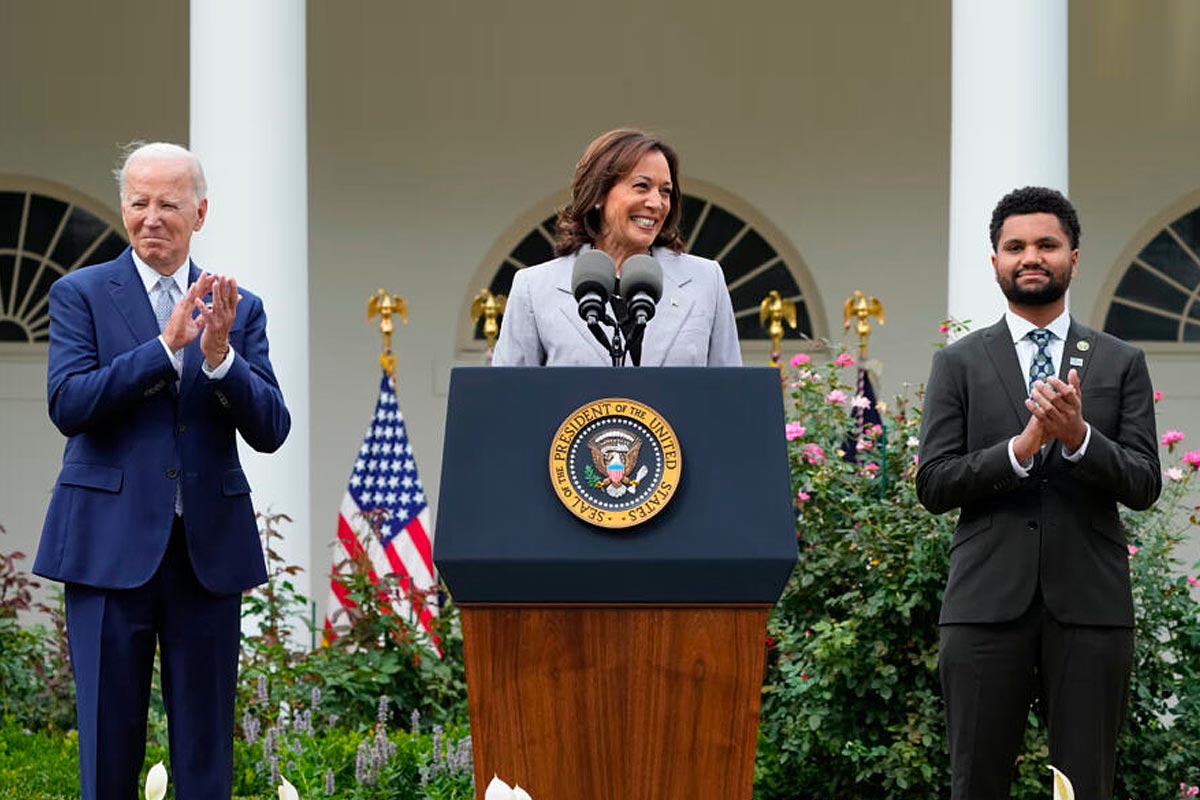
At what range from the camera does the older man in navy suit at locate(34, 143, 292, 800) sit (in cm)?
394

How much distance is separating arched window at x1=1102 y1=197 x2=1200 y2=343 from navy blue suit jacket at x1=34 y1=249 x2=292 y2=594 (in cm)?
997

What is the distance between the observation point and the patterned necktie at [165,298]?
13.7 ft

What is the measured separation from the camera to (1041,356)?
436cm

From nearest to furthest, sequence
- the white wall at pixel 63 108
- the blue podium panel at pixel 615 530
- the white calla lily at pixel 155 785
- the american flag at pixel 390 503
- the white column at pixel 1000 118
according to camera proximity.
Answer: the white calla lily at pixel 155 785 < the blue podium panel at pixel 615 530 < the white column at pixel 1000 118 < the american flag at pixel 390 503 < the white wall at pixel 63 108

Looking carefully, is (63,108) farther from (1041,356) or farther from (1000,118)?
(1041,356)

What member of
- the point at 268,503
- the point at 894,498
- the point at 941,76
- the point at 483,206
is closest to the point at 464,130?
the point at 483,206

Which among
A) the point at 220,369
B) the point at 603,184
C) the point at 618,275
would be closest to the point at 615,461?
the point at 618,275

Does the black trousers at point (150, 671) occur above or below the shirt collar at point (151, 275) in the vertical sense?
below

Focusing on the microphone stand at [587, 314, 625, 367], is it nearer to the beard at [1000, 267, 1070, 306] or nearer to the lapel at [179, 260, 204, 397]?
the lapel at [179, 260, 204, 397]

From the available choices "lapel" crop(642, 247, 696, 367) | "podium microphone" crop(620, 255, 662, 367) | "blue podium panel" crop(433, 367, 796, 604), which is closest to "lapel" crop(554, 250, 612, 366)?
"lapel" crop(642, 247, 696, 367)

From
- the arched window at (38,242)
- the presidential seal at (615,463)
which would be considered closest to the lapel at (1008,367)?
the presidential seal at (615,463)

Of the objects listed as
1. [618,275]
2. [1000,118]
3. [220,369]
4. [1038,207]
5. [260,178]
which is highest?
[1000,118]

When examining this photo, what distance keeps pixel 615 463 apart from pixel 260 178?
5537 mm

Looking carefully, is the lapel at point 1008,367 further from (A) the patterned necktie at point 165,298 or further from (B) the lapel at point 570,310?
(A) the patterned necktie at point 165,298
